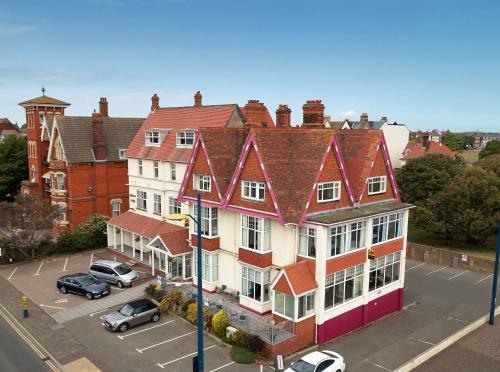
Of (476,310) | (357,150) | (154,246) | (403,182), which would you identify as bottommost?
(476,310)

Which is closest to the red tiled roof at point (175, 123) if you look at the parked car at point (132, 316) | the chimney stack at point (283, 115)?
the chimney stack at point (283, 115)

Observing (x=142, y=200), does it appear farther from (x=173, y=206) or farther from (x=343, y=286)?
(x=343, y=286)

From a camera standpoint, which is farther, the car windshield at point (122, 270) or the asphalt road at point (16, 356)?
the car windshield at point (122, 270)

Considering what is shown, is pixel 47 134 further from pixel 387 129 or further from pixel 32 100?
pixel 387 129

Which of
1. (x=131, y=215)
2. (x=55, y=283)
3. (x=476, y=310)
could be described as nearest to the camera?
(x=476, y=310)

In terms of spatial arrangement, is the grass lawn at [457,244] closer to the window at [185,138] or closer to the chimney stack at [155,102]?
the window at [185,138]

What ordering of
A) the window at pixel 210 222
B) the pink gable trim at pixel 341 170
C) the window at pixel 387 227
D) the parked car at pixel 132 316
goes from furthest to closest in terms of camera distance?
the window at pixel 210 222 → the window at pixel 387 227 → the parked car at pixel 132 316 → the pink gable trim at pixel 341 170

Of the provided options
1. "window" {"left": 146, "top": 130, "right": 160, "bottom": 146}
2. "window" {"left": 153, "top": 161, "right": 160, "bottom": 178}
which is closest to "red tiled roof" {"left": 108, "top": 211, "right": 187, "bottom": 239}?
"window" {"left": 153, "top": 161, "right": 160, "bottom": 178}

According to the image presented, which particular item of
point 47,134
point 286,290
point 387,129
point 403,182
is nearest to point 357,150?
point 286,290
